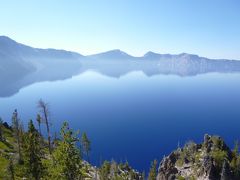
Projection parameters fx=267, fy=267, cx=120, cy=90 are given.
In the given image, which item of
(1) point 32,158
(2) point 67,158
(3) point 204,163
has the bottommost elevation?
(3) point 204,163

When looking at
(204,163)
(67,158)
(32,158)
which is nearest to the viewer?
(67,158)

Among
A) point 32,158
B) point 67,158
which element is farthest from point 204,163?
point 67,158

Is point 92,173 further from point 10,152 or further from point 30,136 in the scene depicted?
point 30,136

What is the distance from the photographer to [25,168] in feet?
142

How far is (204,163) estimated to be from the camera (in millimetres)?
103500

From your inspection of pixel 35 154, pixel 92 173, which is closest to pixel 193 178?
pixel 92 173

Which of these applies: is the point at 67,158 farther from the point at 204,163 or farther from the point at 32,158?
the point at 204,163

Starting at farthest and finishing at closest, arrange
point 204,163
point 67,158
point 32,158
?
point 204,163 < point 32,158 < point 67,158

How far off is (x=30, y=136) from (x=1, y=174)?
38.5 meters

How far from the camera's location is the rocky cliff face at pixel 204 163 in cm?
10131

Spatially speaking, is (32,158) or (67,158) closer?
(67,158)

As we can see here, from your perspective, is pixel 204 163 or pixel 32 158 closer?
pixel 32 158

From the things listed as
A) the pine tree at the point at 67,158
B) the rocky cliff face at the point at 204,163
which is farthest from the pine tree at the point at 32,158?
the rocky cliff face at the point at 204,163

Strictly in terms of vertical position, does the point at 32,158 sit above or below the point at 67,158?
below
